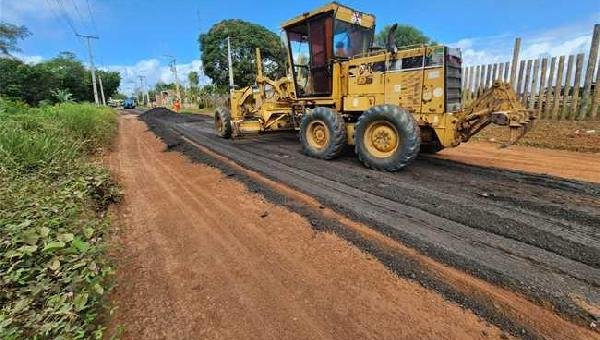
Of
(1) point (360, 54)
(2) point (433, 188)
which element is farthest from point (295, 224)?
(1) point (360, 54)

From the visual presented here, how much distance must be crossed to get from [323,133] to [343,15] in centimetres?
247

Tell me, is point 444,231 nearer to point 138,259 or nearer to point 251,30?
point 138,259

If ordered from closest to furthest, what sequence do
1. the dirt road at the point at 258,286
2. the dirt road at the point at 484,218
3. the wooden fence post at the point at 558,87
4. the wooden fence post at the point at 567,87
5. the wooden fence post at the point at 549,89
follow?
the dirt road at the point at 258,286, the dirt road at the point at 484,218, the wooden fence post at the point at 567,87, the wooden fence post at the point at 558,87, the wooden fence post at the point at 549,89

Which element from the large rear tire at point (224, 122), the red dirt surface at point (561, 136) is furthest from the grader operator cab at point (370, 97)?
the red dirt surface at point (561, 136)

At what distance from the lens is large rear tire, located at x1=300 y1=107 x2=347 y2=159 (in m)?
6.45

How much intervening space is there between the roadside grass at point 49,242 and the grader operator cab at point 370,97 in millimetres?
4180

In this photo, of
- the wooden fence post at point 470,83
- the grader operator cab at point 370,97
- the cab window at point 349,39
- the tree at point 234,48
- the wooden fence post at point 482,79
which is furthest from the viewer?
the tree at point 234,48

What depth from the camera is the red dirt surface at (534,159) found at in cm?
536

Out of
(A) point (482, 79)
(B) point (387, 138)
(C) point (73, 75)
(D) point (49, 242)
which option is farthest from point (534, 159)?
(C) point (73, 75)

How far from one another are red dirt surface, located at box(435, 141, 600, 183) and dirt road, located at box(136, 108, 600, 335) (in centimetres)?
55

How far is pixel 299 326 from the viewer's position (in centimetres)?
223

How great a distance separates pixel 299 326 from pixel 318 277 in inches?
22.4

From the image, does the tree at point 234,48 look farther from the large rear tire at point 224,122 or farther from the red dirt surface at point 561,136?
the red dirt surface at point 561,136

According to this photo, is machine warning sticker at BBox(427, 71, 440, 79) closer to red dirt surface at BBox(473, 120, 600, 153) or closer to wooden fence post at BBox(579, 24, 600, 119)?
red dirt surface at BBox(473, 120, 600, 153)
